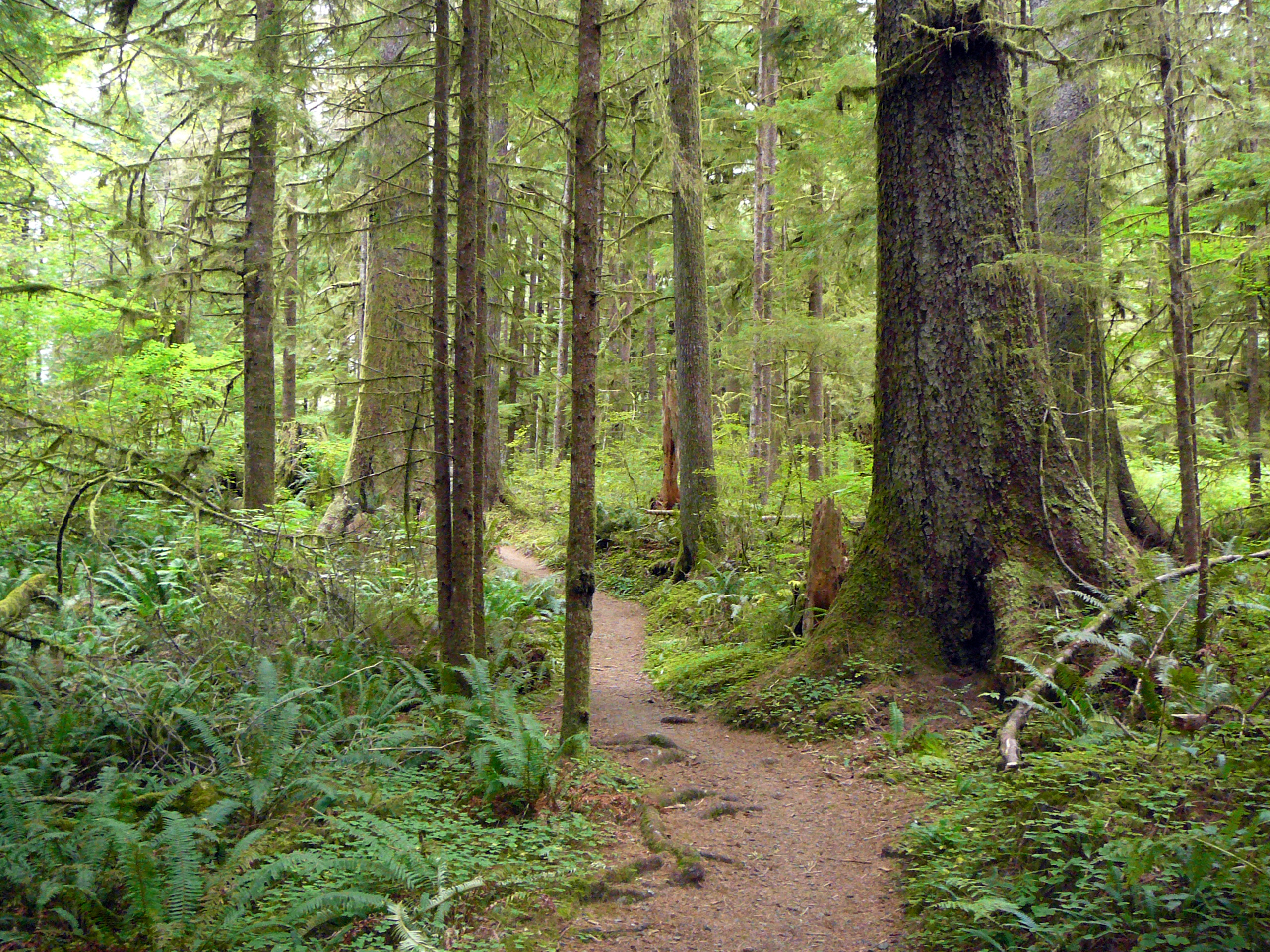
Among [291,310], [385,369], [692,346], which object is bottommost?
[385,369]

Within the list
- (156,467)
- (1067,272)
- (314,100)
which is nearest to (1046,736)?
(1067,272)

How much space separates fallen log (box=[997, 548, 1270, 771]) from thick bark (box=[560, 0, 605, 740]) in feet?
9.37

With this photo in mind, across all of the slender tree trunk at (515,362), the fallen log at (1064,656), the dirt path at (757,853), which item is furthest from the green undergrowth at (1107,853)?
the slender tree trunk at (515,362)

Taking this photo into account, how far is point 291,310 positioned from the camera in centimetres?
2281

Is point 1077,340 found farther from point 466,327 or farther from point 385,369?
point 385,369

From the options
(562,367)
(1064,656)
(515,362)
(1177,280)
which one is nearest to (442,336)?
(515,362)

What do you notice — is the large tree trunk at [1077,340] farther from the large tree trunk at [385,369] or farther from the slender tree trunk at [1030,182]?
the large tree trunk at [385,369]

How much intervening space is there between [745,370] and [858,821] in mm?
14319

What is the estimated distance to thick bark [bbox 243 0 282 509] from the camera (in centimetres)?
1038

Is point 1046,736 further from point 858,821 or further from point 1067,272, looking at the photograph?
point 1067,272

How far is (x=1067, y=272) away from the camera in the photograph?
217 inches

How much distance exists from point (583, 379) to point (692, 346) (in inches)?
272

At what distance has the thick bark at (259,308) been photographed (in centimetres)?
1038

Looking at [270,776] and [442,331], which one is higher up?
[442,331]
